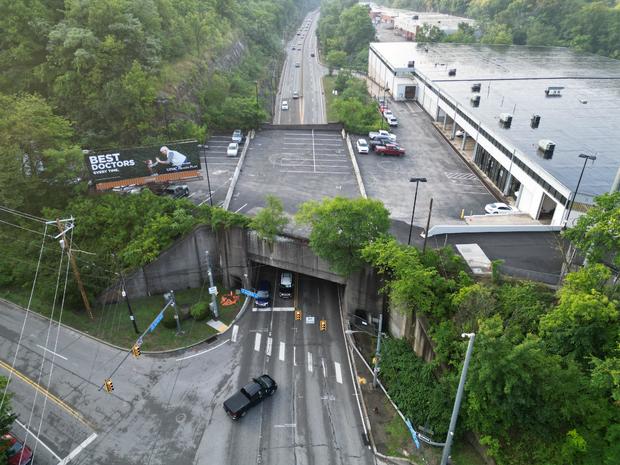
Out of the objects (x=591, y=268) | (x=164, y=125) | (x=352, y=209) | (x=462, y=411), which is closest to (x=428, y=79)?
(x=164, y=125)

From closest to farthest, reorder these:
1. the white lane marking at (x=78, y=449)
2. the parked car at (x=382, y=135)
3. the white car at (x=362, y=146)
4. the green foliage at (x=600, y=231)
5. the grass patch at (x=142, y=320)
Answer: the green foliage at (x=600, y=231) < the white lane marking at (x=78, y=449) < the grass patch at (x=142, y=320) < the white car at (x=362, y=146) < the parked car at (x=382, y=135)

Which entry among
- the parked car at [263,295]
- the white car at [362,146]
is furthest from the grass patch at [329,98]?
the parked car at [263,295]

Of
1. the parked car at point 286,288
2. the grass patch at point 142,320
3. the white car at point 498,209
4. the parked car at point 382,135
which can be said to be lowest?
the grass patch at point 142,320

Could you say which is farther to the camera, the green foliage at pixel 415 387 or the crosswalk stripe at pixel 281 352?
the crosswalk stripe at pixel 281 352

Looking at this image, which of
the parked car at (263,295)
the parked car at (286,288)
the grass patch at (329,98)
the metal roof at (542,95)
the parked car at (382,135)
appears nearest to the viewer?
the parked car at (263,295)

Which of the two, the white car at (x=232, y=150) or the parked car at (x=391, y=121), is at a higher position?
the parked car at (x=391, y=121)

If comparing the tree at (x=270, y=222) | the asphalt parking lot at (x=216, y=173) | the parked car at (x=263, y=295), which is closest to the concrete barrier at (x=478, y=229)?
the tree at (x=270, y=222)

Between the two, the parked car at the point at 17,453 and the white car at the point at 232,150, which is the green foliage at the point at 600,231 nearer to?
the parked car at the point at 17,453

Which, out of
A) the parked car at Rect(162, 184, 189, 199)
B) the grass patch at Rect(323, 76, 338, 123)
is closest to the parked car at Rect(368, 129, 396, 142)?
the grass patch at Rect(323, 76, 338, 123)

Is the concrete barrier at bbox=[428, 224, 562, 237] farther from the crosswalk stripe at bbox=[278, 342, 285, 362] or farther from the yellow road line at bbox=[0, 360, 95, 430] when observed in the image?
the yellow road line at bbox=[0, 360, 95, 430]
